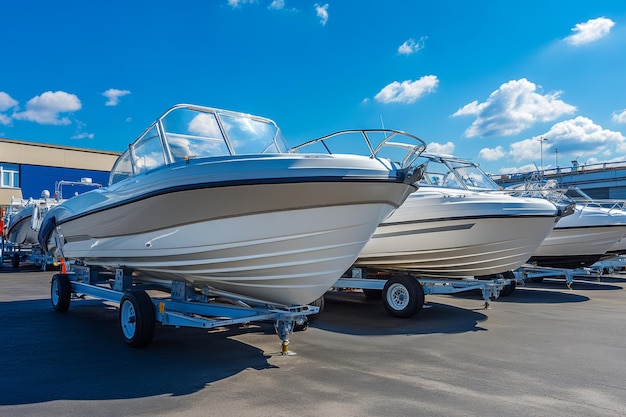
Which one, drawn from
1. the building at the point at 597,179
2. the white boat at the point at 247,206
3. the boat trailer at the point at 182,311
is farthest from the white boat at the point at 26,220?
the building at the point at 597,179

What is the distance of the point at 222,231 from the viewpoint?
484 cm

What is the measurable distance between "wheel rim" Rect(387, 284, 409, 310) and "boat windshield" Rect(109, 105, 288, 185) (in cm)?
296

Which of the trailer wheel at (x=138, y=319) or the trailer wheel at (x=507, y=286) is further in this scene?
the trailer wheel at (x=507, y=286)

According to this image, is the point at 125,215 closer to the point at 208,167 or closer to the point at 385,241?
the point at 208,167

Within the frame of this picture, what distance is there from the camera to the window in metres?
28.5

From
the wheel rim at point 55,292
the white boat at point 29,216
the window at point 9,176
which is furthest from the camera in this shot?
the window at point 9,176

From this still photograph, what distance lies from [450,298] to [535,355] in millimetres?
5017

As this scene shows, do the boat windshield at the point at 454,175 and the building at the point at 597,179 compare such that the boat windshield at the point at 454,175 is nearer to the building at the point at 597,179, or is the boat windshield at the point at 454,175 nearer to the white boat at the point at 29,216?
the white boat at the point at 29,216

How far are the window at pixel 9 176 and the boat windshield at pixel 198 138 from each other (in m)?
26.9

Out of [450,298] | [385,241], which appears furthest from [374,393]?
[450,298]

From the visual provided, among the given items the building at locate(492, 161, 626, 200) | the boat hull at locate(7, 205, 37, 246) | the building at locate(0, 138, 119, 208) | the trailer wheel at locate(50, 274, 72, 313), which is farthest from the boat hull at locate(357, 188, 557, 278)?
the building at locate(0, 138, 119, 208)

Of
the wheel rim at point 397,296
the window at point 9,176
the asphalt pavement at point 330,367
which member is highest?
the window at point 9,176

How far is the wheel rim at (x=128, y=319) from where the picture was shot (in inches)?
221

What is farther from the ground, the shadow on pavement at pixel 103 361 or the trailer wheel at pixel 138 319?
the trailer wheel at pixel 138 319
